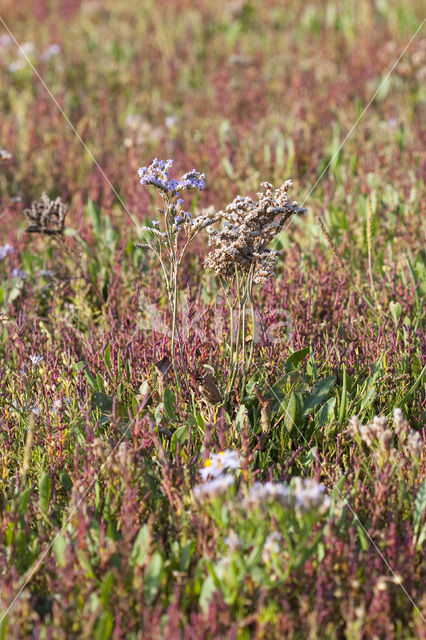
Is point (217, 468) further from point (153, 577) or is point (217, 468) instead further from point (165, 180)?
point (165, 180)

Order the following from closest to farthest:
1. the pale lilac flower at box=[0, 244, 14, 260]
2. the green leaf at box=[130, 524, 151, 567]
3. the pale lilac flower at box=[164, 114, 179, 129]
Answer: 1. the green leaf at box=[130, 524, 151, 567]
2. the pale lilac flower at box=[0, 244, 14, 260]
3. the pale lilac flower at box=[164, 114, 179, 129]

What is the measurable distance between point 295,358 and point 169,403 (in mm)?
586

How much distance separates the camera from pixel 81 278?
3.60 meters

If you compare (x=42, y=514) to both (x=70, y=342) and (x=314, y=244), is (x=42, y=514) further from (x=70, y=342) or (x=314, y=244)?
(x=314, y=244)

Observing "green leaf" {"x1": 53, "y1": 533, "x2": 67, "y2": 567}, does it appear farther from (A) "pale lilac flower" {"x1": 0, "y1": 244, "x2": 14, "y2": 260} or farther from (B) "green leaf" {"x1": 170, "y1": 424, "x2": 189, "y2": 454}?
(A) "pale lilac flower" {"x1": 0, "y1": 244, "x2": 14, "y2": 260}

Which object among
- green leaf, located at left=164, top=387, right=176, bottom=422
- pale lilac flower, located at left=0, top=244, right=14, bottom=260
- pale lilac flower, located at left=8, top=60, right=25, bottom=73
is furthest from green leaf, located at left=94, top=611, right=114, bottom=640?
pale lilac flower, located at left=8, top=60, right=25, bottom=73

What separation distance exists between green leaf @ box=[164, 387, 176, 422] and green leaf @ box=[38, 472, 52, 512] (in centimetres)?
56

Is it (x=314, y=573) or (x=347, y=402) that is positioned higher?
(x=347, y=402)

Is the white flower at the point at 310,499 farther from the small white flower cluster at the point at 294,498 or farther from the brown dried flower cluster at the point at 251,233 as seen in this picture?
the brown dried flower cluster at the point at 251,233

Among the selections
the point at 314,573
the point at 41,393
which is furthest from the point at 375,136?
the point at 314,573

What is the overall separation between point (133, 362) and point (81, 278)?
94 centimetres

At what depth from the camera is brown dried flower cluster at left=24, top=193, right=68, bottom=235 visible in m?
3.58

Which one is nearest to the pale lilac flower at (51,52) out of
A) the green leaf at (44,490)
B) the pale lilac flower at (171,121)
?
the pale lilac flower at (171,121)

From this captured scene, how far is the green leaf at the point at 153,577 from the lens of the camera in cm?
186
